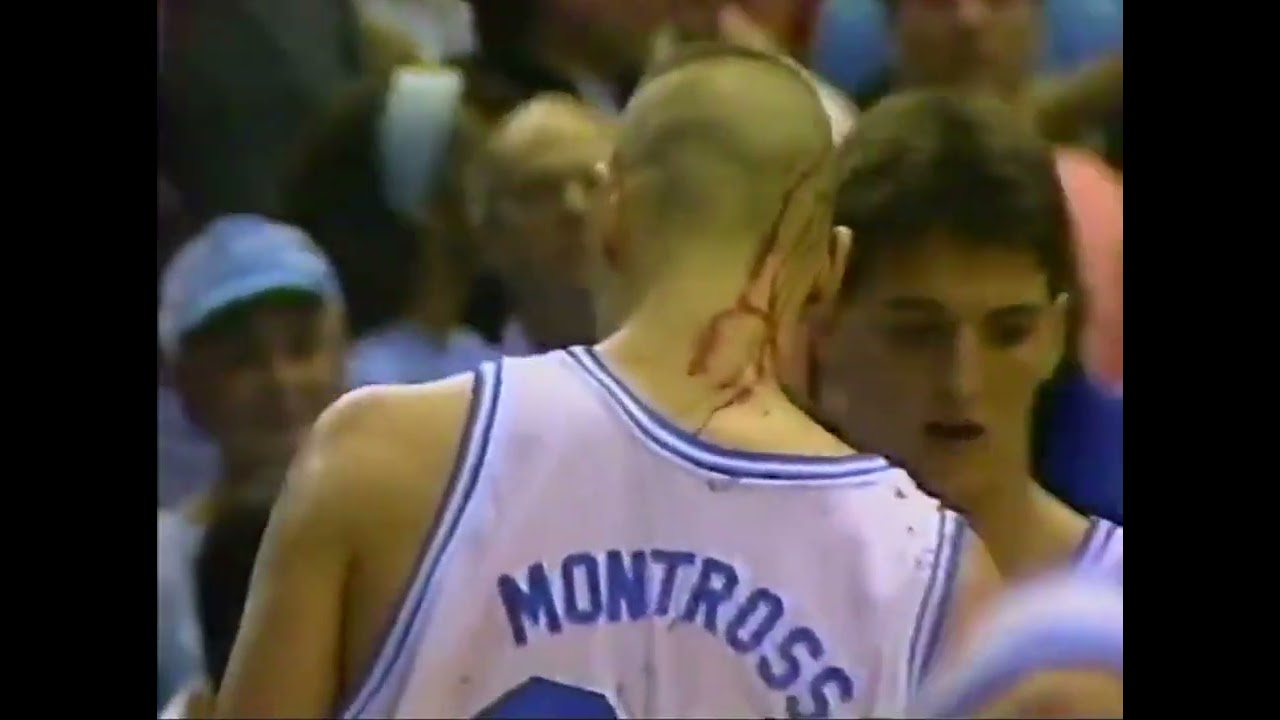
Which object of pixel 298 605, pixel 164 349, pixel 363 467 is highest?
pixel 164 349

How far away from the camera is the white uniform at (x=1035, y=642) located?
146cm

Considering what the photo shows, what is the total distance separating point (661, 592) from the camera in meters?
1.46

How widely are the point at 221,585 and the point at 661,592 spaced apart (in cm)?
42

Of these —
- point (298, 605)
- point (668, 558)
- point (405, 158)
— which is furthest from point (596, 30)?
point (298, 605)

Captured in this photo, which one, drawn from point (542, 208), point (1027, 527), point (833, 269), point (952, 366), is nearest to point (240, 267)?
point (542, 208)

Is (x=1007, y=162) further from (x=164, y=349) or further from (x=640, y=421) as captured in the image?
(x=164, y=349)

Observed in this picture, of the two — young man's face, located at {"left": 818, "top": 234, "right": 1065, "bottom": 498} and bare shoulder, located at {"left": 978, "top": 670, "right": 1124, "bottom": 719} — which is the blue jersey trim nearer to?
young man's face, located at {"left": 818, "top": 234, "right": 1065, "bottom": 498}

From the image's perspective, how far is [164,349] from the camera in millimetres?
1530

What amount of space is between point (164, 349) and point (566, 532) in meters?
0.43

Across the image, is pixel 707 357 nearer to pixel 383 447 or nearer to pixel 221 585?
pixel 383 447
